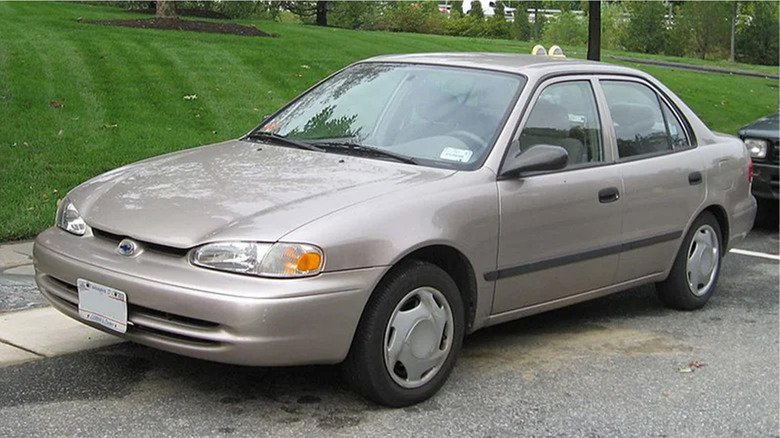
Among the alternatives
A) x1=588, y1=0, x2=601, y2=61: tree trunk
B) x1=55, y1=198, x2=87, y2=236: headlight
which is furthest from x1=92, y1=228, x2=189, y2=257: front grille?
x1=588, y1=0, x2=601, y2=61: tree trunk

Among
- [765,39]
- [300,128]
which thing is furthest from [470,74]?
[765,39]

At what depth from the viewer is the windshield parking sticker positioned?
494cm

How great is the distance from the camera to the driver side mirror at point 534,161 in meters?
4.89

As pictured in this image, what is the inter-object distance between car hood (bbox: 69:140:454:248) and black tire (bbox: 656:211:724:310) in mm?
2230

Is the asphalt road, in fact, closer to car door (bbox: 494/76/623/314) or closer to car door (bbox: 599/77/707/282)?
car door (bbox: 494/76/623/314)

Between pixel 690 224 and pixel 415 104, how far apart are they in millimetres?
2069

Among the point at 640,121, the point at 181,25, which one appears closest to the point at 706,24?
the point at 181,25

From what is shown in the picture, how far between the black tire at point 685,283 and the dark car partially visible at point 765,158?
3.11 meters

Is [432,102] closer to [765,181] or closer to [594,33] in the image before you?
[765,181]

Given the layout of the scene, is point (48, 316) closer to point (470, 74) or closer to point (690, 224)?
point (470, 74)

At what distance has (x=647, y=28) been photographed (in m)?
39.5

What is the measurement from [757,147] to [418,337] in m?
6.23

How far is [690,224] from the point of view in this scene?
20.3 ft

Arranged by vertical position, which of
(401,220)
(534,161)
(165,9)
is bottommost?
(401,220)
